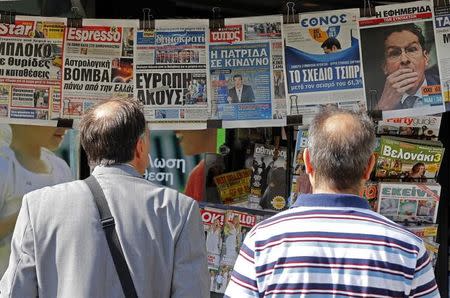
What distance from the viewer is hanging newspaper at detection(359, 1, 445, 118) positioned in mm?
3193

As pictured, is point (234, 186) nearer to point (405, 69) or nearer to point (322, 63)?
point (322, 63)

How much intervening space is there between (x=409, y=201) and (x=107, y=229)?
2165 millimetres

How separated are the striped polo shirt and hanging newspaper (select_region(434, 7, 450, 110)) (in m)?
1.98

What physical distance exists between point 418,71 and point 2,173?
245cm

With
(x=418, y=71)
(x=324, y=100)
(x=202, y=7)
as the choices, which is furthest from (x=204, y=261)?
(x=202, y=7)

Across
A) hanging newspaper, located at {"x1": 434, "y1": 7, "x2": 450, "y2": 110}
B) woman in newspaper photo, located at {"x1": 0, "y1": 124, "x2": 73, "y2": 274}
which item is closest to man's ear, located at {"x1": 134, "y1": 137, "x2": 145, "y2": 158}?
woman in newspaper photo, located at {"x1": 0, "y1": 124, "x2": 73, "y2": 274}

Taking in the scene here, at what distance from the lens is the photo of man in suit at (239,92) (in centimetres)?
336

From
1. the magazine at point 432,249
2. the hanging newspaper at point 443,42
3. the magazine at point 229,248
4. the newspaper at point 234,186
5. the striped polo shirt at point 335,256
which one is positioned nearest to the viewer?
the striped polo shirt at point 335,256

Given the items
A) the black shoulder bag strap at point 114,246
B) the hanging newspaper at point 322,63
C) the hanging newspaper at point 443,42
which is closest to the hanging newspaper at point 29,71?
the hanging newspaper at point 322,63

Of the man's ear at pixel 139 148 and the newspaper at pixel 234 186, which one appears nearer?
the man's ear at pixel 139 148

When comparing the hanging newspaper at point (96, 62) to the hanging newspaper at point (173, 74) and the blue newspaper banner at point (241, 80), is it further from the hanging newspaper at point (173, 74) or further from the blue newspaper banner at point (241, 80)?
the blue newspaper banner at point (241, 80)

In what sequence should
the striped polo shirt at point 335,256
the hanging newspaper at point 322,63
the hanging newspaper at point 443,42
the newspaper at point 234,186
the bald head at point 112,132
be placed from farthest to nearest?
the newspaper at point 234,186 < the hanging newspaper at point 322,63 < the hanging newspaper at point 443,42 < the bald head at point 112,132 < the striped polo shirt at point 335,256

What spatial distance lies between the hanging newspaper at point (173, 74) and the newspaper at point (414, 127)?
1.04 meters

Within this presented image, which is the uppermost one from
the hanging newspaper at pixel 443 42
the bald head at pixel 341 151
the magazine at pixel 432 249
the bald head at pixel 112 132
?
the hanging newspaper at pixel 443 42
